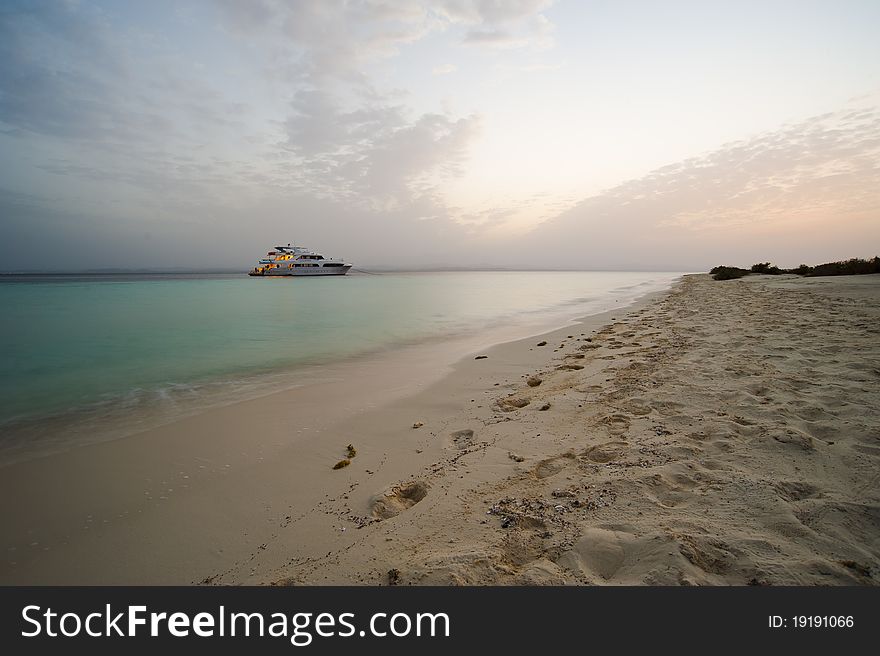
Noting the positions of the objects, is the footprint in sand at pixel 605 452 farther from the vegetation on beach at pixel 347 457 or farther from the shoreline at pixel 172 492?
the vegetation on beach at pixel 347 457

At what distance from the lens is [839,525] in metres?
2.04

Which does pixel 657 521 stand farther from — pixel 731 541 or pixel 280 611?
pixel 280 611

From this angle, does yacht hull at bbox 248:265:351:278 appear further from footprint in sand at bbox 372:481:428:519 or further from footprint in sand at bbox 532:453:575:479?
footprint in sand at bbox 532:453:575:479

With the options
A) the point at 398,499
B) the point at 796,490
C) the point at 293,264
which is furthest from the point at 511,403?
the point at 293,264

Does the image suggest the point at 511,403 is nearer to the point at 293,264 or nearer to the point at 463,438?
the point at 463,438

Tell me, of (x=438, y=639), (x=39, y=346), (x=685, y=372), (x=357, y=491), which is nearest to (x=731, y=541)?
(x=438, y=639)

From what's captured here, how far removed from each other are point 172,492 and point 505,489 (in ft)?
10.4

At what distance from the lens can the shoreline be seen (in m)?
2.64

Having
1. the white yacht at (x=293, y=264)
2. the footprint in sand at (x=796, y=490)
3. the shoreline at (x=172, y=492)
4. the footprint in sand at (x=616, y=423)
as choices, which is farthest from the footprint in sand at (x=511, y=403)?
the white yacht at (x=293, y=264)

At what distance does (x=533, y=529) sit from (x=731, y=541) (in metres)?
1.06

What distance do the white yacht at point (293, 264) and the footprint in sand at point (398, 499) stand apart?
298 feet

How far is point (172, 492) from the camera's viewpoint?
352 cm

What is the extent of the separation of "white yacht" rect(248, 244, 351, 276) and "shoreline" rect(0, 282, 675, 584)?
88.2 m

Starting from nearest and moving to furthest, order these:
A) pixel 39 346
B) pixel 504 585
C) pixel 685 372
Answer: pixel 504 585 < pixel 685 372 < pixel 39 346
